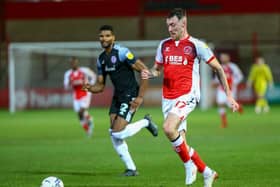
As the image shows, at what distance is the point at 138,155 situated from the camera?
51.9 feet

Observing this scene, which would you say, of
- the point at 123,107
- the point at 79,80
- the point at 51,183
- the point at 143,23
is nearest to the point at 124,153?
the point at 123,107

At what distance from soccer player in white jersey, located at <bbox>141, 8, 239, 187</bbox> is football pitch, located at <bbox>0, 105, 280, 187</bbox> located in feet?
2.13

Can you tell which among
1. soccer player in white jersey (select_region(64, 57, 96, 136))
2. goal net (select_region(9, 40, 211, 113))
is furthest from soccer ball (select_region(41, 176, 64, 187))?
goal net (select_region(9, 40, 211, 113))

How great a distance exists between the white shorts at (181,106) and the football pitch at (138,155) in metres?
1.14

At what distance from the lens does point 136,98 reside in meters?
12.4

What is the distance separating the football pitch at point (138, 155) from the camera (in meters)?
11.7

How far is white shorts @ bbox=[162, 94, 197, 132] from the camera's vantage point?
33.5ft

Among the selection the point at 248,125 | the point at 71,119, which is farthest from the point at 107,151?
the point at 71,119

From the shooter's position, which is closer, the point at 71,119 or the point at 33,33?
the point at 71,119

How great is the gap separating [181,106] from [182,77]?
0.41m

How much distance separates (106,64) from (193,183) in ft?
9.15

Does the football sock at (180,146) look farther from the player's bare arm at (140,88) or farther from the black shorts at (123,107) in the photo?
the black shorts at (123,107)

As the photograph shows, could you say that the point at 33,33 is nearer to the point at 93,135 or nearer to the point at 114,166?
the point at 93,135

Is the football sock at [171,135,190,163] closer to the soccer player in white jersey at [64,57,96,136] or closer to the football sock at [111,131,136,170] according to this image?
the football sock at [111,131,136,170]
